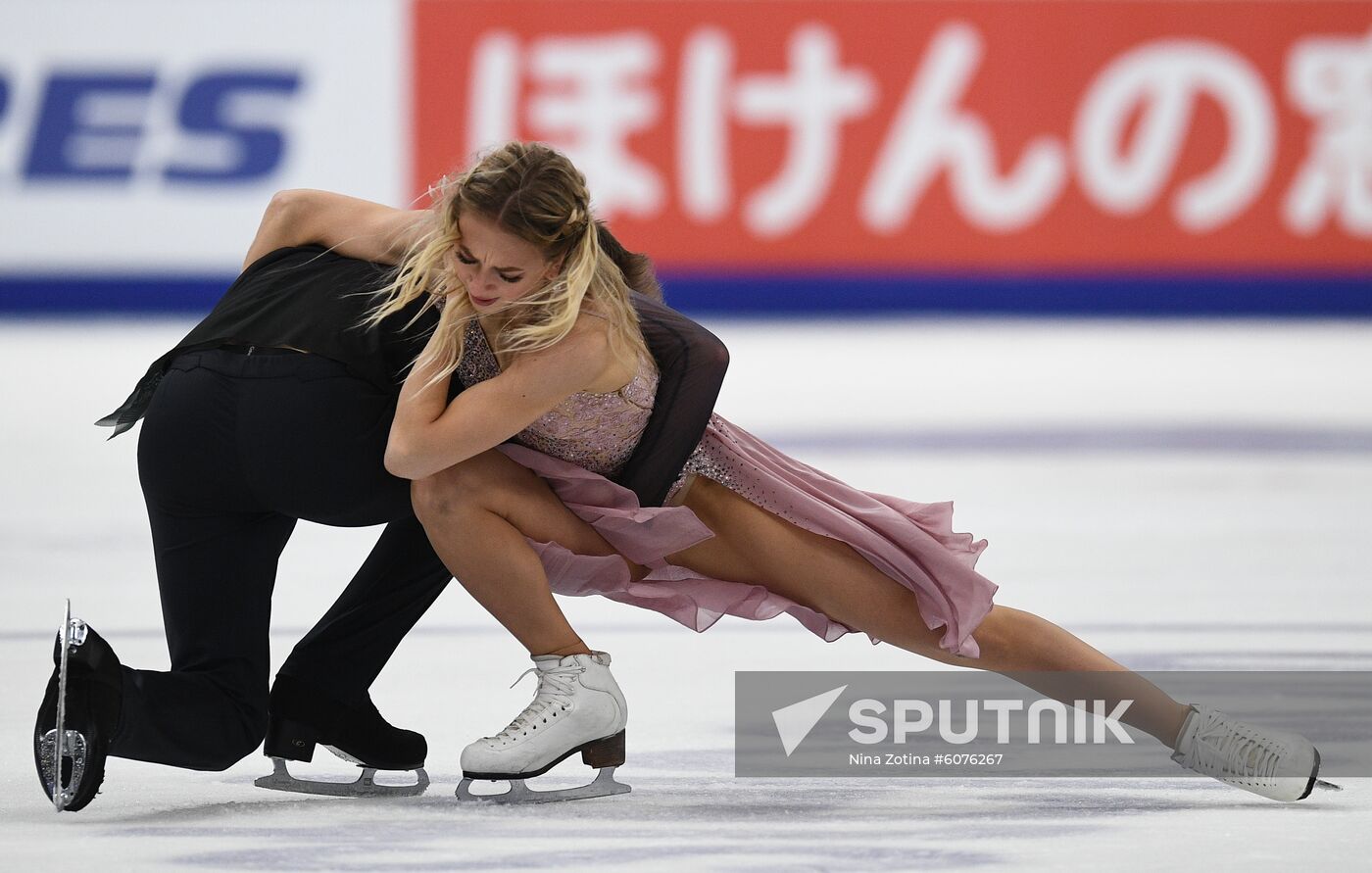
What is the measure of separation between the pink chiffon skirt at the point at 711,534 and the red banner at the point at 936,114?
23.4 ft

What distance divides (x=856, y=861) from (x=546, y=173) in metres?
0.80

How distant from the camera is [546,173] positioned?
2.23m

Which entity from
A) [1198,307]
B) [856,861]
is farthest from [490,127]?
[856,861]

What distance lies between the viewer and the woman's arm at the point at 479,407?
2.23 m

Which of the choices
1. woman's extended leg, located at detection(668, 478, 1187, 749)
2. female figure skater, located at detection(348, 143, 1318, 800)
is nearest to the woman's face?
female figure skater, located at detection(348, 143, 1318, 800)

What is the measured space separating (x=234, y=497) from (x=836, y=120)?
7508 millimetres

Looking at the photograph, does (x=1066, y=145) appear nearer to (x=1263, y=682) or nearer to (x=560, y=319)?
(x=1263, y=682)

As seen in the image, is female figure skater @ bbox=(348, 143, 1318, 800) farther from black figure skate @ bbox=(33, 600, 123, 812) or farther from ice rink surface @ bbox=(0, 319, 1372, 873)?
black figure skate @ bbox=(33, 600, 123, 812)

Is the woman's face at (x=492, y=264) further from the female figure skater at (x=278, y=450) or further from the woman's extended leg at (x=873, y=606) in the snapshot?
the woman's extended leg at (x=873, y=606)

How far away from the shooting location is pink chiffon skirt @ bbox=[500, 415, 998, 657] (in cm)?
238

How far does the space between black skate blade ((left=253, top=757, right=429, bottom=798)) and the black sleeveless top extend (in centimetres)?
44

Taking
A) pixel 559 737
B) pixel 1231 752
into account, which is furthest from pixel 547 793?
pixel 1231 752

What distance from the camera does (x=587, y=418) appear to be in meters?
2.35

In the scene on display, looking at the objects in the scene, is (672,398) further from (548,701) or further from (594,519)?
(548,701)
